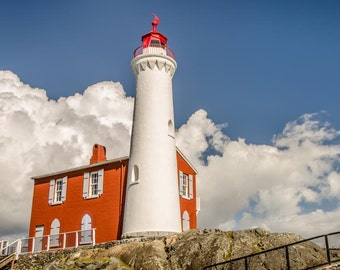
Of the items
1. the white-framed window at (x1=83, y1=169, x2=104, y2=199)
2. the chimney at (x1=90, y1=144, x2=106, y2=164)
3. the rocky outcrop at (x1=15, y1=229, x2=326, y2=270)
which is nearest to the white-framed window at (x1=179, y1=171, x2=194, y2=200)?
the white-framed window at (x1=83, y1=169, x2=104, y2=199)

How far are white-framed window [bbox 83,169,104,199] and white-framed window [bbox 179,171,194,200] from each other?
509cm

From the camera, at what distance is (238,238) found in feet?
57.2

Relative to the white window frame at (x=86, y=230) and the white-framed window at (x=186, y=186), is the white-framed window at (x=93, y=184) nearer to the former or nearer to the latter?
the white window frame at (x=86, y=230)

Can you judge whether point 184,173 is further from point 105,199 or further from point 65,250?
point 65,250

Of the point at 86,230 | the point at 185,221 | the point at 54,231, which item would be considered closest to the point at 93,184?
the point at 86,230

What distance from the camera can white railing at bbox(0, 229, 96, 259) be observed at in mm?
25172

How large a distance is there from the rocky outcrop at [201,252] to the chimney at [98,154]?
27.8ft

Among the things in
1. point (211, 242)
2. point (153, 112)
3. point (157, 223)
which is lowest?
point (211, 242)

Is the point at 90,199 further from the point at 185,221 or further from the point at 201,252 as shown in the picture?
the point at 201,252

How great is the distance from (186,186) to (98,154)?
6.28 metres

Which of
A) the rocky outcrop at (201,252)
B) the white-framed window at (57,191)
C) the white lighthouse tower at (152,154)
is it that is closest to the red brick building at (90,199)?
the white-framed window at (57,191)

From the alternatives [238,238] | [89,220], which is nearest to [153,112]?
[89,220]

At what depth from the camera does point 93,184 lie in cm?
2711

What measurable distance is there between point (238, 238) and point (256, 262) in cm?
220
